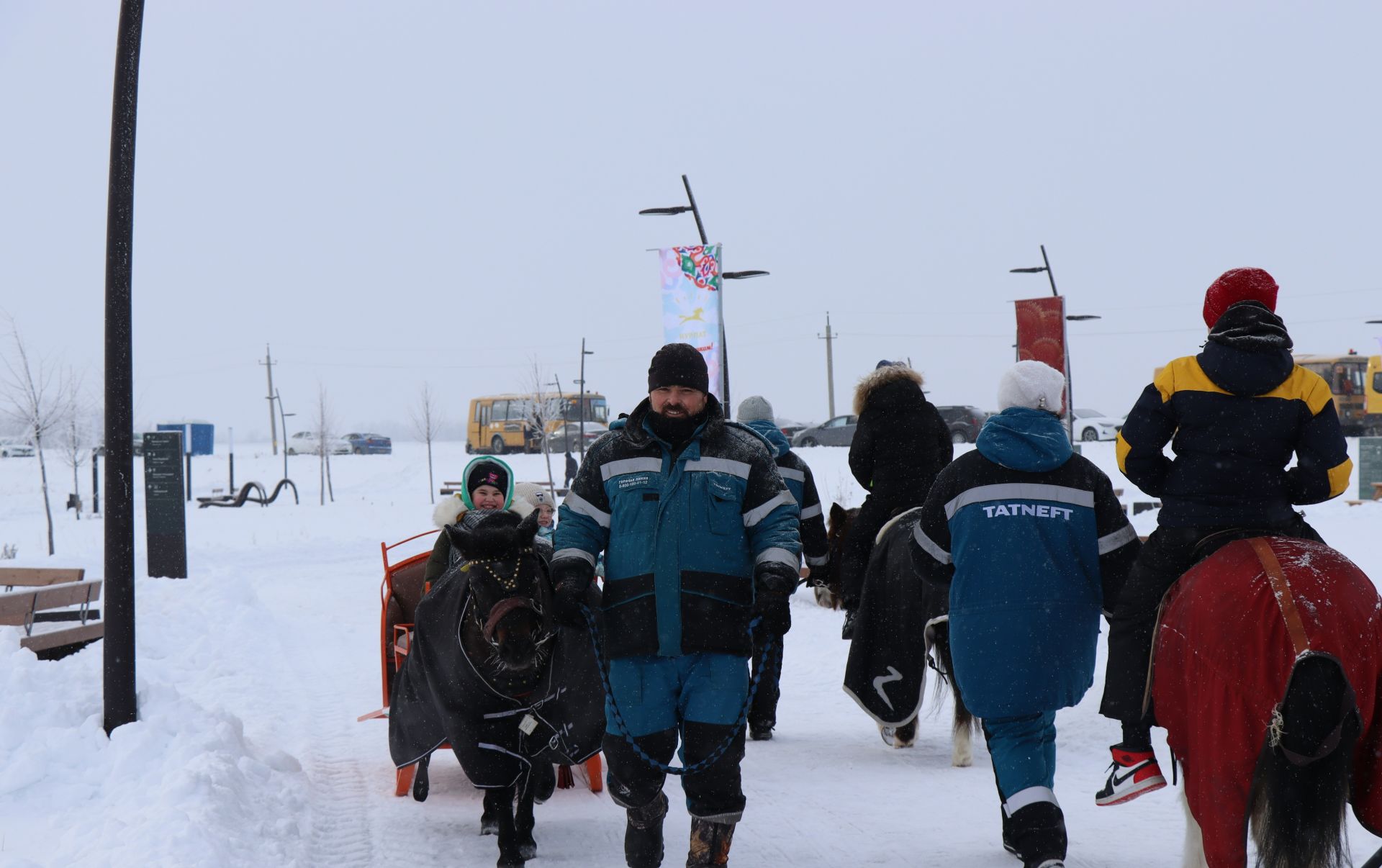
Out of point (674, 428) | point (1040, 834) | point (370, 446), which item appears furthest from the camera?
point (370, 446)

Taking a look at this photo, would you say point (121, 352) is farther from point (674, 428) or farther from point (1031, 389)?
point (1031, 389)

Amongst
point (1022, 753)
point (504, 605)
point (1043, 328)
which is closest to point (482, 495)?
point (504, 605)

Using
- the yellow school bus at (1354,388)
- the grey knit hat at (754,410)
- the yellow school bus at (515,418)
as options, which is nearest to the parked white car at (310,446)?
the yellow school bus at (515,418)

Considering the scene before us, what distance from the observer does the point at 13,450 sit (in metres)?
61.4

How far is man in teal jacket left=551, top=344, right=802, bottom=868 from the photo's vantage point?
4.43m

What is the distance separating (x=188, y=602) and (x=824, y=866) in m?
8.69

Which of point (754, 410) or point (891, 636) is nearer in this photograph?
point (891, 636)

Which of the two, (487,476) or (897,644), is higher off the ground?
(487,476)

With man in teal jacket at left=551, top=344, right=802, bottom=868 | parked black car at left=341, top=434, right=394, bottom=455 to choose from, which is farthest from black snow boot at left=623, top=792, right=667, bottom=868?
parked black car at left=341, top=434, right=394, bottom=455

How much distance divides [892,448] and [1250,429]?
333cm

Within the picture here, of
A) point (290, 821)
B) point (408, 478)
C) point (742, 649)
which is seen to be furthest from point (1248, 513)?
point (408, 478)

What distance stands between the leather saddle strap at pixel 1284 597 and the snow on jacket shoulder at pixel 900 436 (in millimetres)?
3430

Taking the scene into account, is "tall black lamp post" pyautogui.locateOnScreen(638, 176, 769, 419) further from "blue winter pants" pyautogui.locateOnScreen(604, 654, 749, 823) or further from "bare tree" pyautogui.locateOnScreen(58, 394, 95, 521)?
"bare tree" pyautogui.locateOnScreen(58, 394, 95, 521)

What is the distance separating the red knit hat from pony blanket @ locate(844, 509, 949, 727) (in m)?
2.59
